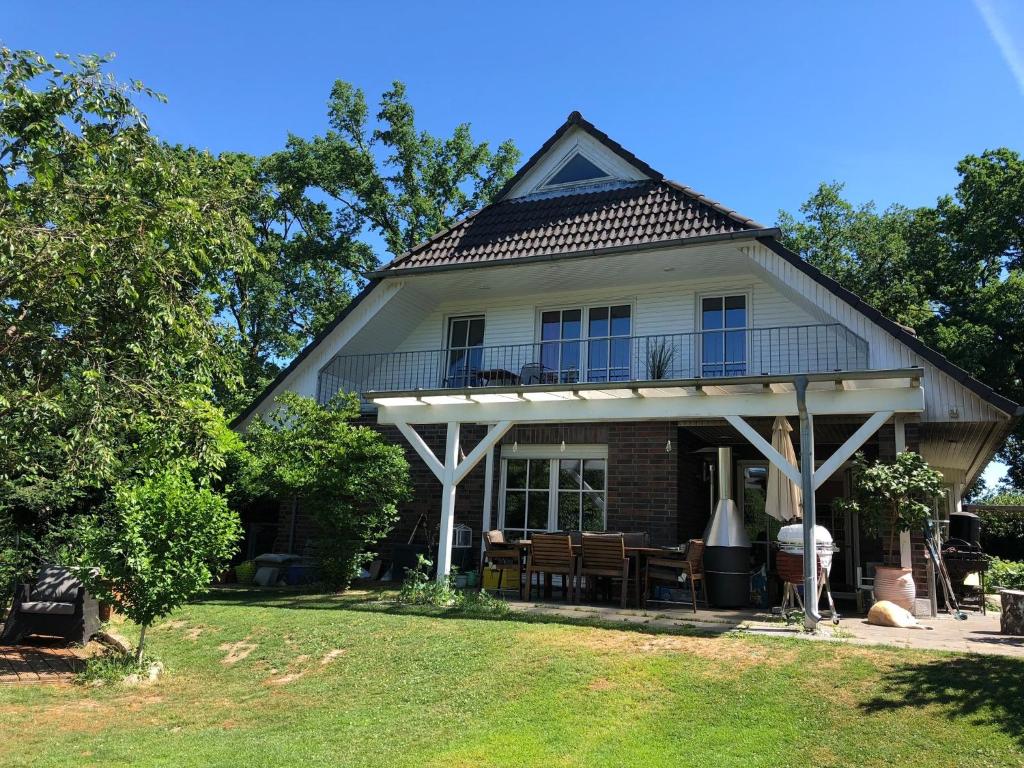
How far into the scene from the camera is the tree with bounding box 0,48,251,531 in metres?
5.73

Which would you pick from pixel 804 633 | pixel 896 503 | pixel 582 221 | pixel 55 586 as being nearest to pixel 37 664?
pixel 55 586

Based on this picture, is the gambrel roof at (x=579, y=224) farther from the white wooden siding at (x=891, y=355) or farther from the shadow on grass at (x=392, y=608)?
the shadow on grass at (x=392, y=608)

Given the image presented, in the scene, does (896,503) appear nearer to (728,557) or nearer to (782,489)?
(782,489)

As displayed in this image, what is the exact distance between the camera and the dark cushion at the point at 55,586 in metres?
8.24

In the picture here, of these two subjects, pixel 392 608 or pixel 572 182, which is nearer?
pixel 392 608

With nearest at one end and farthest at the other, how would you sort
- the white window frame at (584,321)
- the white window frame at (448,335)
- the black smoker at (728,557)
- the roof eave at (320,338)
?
the black smoker at (728,557), the white window frame at (584,321), the roof eave at (320,338), the white window frame at (448,335)

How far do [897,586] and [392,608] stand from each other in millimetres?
6075

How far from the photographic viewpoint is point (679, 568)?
9.38m

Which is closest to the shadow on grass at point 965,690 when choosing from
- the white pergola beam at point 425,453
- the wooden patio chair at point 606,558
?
the wooden patio chair at point 606,558

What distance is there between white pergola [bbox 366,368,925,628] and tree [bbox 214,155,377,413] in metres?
13.3

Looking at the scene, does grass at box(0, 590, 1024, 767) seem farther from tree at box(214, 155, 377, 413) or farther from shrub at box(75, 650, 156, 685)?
tree at box(214, 155, 377, 413)

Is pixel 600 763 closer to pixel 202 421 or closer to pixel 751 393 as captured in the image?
pixel 202 421

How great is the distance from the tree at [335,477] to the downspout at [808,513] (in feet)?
18.8

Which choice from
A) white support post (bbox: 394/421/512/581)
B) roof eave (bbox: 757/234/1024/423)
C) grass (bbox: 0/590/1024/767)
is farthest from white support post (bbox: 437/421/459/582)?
roof eave (bbox: 757/234/1024/423)
